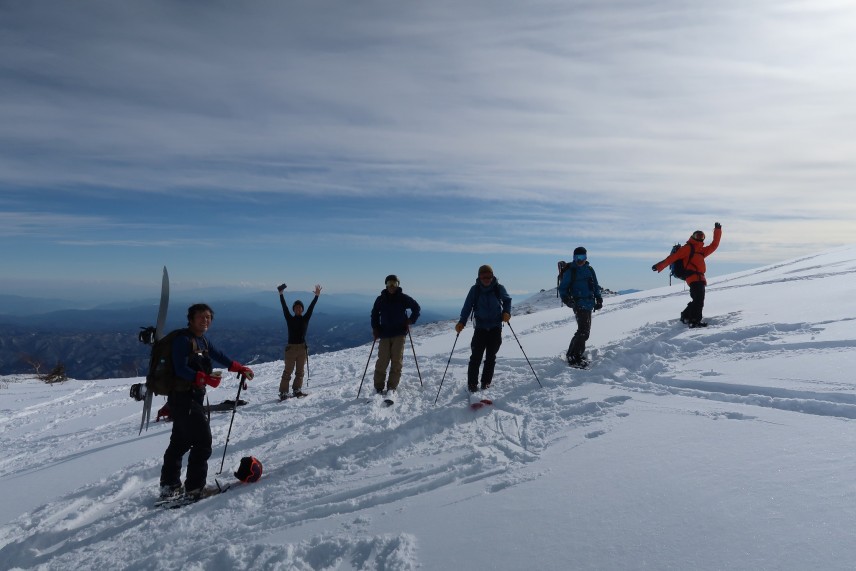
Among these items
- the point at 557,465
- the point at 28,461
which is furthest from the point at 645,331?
the point at 28,461

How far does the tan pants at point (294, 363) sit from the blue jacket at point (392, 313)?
2.49 metres

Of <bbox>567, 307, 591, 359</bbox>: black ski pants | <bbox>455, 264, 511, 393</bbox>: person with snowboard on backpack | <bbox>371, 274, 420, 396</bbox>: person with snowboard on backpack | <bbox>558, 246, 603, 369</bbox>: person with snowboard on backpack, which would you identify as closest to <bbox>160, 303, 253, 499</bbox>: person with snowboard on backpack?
<bbox>371, 274, 420, 396</bbox>: person with snowboard on backpack

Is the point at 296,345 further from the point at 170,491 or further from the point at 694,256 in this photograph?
the point at 694,256

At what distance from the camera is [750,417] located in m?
5.56

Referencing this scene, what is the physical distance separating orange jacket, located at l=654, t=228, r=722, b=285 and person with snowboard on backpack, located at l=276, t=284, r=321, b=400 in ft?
28.9

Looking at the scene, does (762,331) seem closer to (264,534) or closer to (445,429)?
(445,429)

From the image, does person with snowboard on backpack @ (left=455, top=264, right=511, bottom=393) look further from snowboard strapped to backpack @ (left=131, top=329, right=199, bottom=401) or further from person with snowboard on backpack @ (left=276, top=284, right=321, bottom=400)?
snowboard strapped to backpack @ (left=131, top=329, right=199, bottom=401)

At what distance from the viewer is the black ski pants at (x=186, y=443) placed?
5.58 metres

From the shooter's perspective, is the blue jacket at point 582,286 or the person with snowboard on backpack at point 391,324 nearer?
the person with snowboard on backpack at point 391,324

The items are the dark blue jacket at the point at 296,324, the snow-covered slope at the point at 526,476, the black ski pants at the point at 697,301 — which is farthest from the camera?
the dark blue jacket at the point at 296,324

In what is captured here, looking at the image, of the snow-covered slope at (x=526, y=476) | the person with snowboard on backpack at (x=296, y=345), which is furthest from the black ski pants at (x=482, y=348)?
the person with snowboard on backpack at (x=296, y=345)

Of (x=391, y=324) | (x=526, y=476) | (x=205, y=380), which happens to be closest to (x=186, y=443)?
(x=205, y=380)

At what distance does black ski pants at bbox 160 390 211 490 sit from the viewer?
18.3ft

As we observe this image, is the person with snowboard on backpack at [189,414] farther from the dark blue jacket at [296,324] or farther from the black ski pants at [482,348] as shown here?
the dark blue jacket at [296,324]
